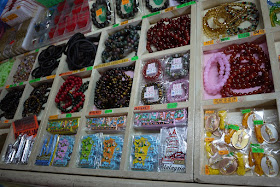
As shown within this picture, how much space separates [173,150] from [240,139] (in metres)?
0.42

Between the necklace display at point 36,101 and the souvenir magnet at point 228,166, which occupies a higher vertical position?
the necklace display at point 36,101

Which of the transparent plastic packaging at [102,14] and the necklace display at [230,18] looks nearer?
the necklace display at [230,18]

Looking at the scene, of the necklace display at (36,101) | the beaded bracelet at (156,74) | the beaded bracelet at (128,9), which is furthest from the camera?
the necklace display at (36,101)

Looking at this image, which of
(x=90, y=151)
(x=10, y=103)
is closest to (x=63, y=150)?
(x=90, y=151)

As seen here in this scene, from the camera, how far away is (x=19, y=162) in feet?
6.62

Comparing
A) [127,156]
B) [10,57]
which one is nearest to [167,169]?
[127,156]

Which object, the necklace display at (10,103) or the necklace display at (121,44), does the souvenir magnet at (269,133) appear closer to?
the necklace display at (121,44)

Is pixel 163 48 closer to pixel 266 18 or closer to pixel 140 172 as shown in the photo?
pixel 266 18

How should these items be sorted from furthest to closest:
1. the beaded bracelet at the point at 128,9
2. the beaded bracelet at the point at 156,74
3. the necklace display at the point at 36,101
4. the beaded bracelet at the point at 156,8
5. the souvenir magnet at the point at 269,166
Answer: the necklace display at the point at 36,101
the beaded bracelet at the point at 128,9
the beaded bracelet at the point at 156,8
the beaded bracelet at the point at 156,74
the souvenir magnet at the point at 269,166

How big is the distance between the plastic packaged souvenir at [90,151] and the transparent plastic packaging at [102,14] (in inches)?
47.9

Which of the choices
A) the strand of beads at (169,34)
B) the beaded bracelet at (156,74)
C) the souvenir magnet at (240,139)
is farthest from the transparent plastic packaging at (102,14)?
the souvenir magnet at (240,139)

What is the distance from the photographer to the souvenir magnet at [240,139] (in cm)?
130

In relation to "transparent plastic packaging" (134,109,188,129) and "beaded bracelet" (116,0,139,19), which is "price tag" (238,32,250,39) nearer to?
"transparent plastic packaging" (134,109,188,129)

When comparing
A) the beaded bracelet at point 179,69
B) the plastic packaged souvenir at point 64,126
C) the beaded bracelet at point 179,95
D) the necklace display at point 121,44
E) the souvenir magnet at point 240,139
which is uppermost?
the necklace display at point 121,44
